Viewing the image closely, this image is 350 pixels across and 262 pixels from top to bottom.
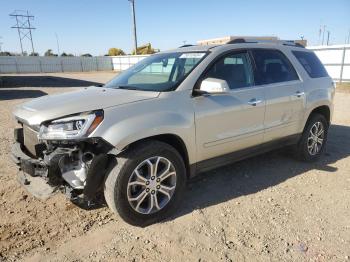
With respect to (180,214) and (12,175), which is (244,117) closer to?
(180,214)

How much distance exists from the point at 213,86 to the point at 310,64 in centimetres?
249

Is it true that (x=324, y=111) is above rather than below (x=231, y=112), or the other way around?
below

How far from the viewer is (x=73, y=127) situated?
10.2ft

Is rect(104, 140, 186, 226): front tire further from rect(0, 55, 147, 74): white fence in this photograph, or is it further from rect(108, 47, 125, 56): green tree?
rect(108, 47, 125, 56): green tree

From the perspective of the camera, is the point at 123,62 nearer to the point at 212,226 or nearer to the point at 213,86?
the point at 213,86

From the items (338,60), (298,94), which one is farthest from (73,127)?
(338,60)

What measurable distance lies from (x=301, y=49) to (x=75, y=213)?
4046 mm

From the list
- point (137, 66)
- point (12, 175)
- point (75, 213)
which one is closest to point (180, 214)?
point (75, 213)

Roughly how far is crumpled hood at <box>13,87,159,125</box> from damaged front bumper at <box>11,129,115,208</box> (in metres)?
0.28

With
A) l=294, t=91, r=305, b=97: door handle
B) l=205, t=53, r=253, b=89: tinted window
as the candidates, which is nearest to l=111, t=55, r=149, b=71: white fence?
l=294, t=91, r=305, b=97: door handle

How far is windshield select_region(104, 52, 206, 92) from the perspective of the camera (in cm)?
382

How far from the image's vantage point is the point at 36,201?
159 inches

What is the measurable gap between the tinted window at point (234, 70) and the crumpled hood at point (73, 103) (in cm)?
87

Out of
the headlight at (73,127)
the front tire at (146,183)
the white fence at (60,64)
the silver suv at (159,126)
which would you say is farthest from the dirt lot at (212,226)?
the white fence at (60,64)
